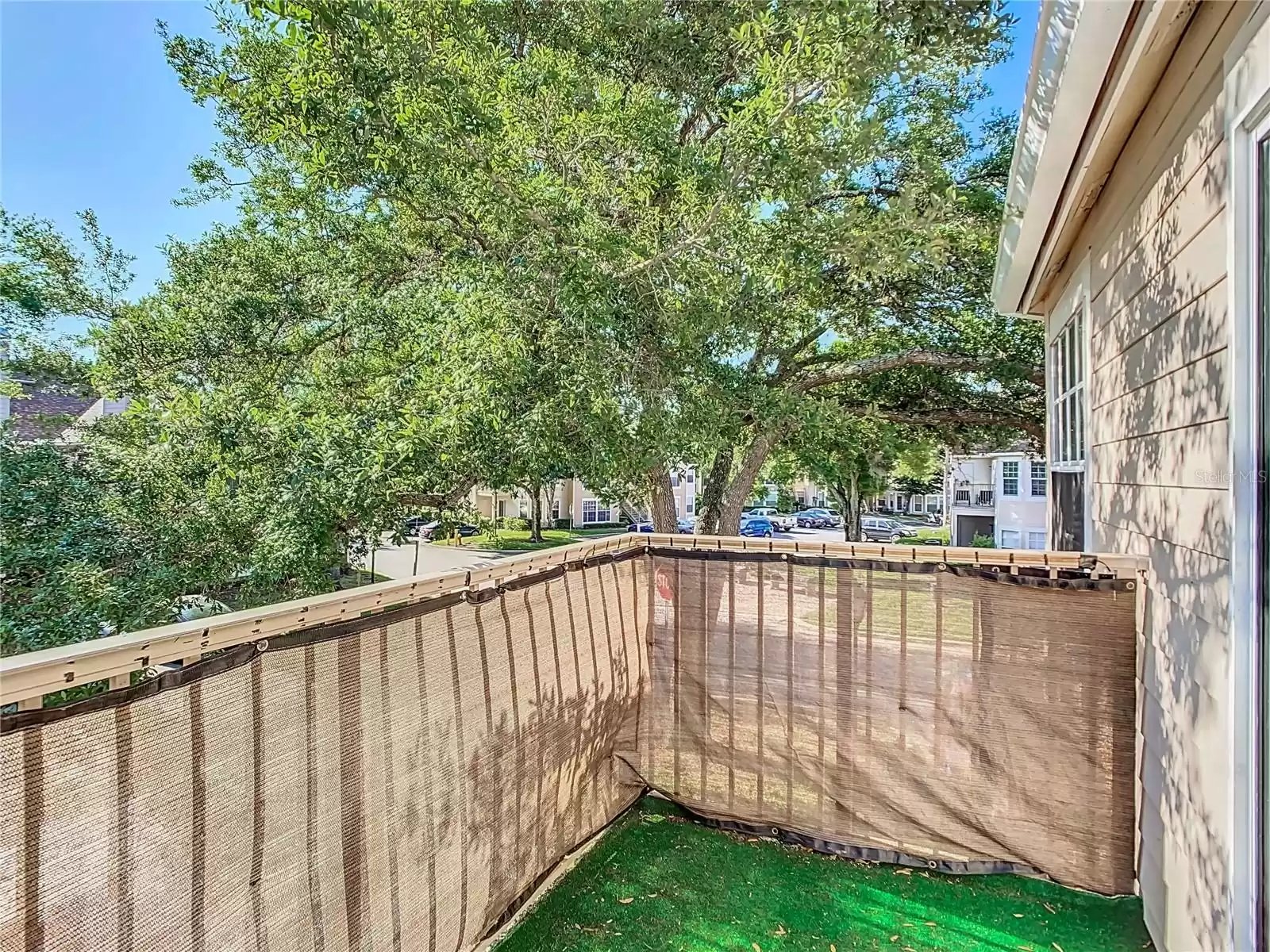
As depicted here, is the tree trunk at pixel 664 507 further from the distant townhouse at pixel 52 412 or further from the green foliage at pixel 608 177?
the distant townhouse at pixel 52 412

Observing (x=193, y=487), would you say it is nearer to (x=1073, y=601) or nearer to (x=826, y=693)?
(x=826, y=693)

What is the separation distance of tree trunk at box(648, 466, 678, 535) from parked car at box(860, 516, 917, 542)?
1534 cm

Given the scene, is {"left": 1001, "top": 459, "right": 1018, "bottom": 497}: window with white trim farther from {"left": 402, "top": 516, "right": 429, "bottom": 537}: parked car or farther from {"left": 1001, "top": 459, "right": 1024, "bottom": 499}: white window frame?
{"left": 402, "top": 516, "right": 429, "bottom": 537}: parked car

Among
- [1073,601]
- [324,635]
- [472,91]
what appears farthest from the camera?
[472,91]

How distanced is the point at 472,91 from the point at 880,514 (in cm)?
3011

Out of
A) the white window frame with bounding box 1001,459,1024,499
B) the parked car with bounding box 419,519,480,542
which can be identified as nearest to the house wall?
the parked car with bounding box 419,519,480,542

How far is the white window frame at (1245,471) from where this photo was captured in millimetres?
1325

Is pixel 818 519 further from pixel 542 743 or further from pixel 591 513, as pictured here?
pixel 542 743

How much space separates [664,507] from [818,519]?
2386 cm

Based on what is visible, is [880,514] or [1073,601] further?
[880,514]

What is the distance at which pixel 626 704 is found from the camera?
2912mm

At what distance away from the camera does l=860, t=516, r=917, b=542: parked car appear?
2233cm

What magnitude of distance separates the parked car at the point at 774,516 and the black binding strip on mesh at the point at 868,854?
24.2 metres

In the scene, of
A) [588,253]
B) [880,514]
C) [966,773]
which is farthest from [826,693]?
[880,514]
